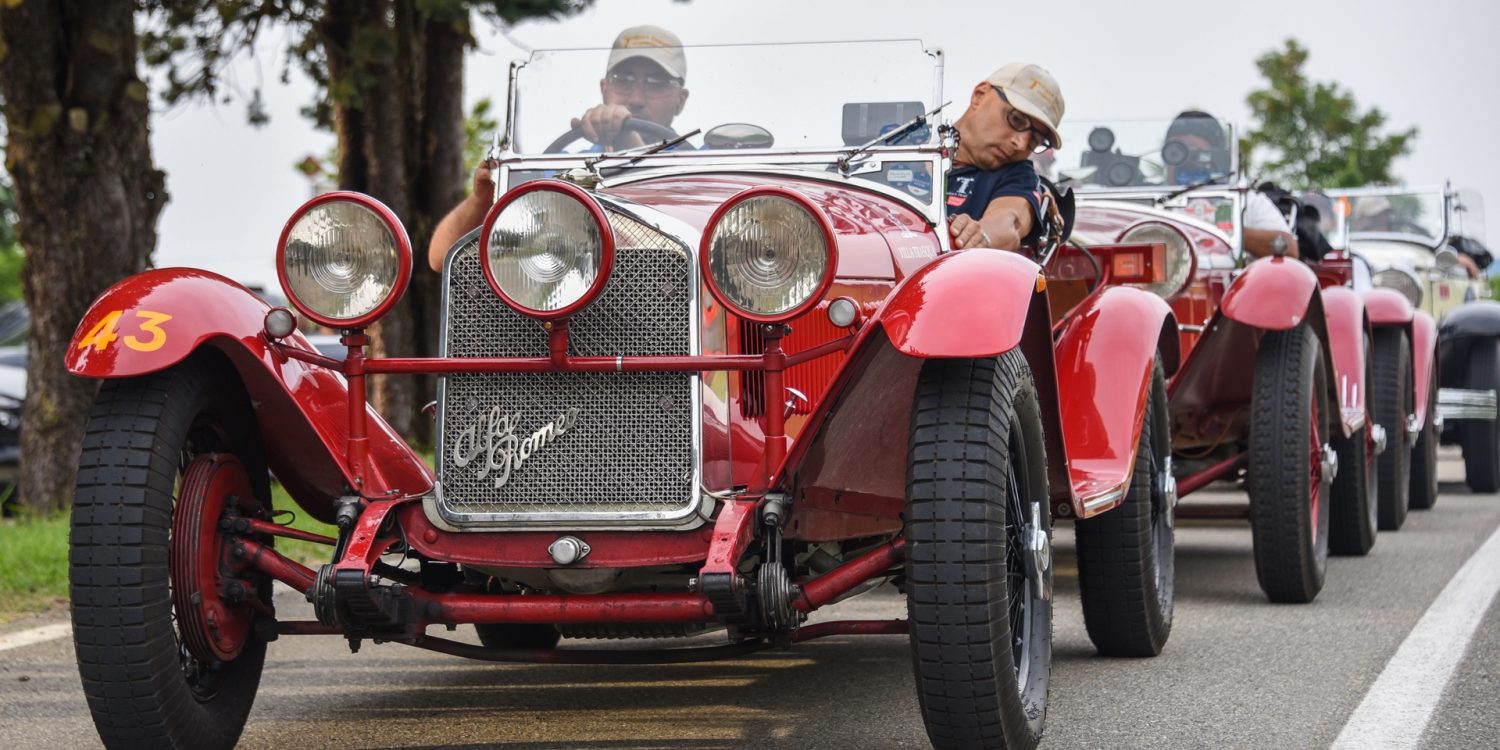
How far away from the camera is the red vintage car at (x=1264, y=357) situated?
6.11m

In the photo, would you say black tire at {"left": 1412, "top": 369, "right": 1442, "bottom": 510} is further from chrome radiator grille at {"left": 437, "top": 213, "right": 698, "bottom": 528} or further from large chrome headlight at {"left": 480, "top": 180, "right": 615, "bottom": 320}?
large chrome headlight at {"left": 480, "top": 180, "right": 615, "bottom": 320}

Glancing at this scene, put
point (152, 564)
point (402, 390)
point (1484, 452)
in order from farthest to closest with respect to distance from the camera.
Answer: point (402, 390) < point (1484, 452) < point (152, 564)

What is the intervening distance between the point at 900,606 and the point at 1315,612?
1.42m

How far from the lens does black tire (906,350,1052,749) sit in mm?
3357

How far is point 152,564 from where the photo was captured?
11.4ft

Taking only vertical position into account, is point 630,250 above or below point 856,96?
below

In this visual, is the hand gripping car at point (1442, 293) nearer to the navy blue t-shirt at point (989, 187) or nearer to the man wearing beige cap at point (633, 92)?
the navy blue t-shirt at point (989, 187)

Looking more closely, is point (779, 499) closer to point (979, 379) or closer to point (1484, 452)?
point (979, 379)

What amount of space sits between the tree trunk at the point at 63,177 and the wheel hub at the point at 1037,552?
6.08m

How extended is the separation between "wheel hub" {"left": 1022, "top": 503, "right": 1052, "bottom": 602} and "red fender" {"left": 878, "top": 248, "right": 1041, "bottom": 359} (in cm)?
52

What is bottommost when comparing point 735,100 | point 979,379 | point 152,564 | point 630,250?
point 152,564

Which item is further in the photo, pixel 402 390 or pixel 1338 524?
pixel 402 390

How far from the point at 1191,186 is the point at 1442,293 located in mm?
5893

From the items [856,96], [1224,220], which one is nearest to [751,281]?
[856,96]
